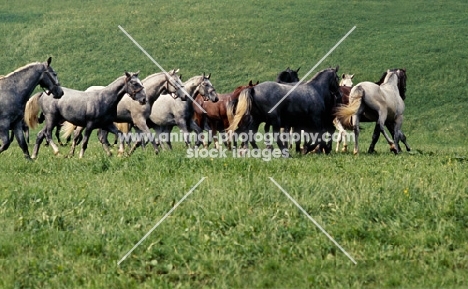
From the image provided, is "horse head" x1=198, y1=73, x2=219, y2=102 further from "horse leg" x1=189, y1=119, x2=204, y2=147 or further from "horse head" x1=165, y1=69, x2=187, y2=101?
"horse head" x1=165, y1=69, x2=187, y2=101

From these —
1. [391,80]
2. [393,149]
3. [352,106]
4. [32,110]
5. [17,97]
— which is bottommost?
[393,149]

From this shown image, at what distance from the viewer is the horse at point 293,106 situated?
18828 mm

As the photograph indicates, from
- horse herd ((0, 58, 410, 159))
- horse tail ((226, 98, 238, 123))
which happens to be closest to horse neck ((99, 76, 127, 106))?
horse herd ((0, 58, 410, 159))

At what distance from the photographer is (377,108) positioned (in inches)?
819

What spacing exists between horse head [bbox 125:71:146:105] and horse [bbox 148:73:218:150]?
3874 mm

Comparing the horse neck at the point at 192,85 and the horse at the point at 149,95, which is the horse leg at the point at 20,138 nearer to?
the horse at the point at 149,95

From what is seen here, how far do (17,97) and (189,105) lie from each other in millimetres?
7636

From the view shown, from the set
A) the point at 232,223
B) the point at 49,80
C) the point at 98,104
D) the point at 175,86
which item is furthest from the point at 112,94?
the point at 232,223

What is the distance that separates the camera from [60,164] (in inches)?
581

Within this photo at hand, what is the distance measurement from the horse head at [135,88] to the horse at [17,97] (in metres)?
2.27

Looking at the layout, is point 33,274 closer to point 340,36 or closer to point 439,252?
point 439,252

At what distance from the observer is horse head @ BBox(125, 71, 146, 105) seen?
740 inches

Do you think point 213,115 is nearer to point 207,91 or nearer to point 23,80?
point 207,91

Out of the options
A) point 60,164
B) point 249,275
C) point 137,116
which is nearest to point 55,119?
point 137,116
